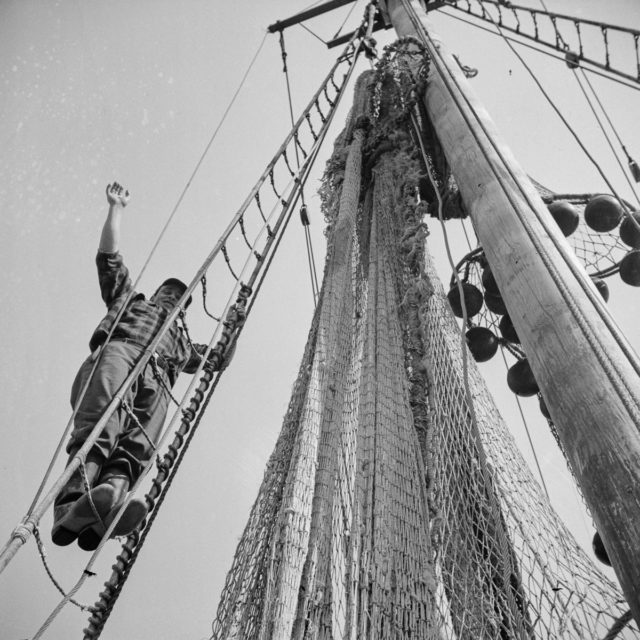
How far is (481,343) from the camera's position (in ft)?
14.0

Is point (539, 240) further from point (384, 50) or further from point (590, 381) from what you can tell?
point (384, 50)

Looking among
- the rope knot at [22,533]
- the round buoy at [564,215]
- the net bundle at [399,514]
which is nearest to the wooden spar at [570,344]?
the net bundle at [399,514]

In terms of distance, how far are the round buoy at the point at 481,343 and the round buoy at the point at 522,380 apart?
1.27ft

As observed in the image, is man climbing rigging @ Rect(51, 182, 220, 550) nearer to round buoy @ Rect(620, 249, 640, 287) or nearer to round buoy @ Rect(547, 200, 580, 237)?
round buoy @ Rect(547, 200, 580, 237)

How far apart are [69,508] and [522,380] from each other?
3220 mm

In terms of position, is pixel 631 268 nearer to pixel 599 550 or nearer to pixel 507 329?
pixel 507 329

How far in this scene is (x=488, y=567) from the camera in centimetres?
199

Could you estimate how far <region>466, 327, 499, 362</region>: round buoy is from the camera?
168 inches

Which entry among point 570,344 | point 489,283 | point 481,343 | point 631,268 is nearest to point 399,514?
point 570,344

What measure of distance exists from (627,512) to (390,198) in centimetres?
331

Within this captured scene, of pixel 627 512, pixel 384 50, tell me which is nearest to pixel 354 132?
pixel 384 50

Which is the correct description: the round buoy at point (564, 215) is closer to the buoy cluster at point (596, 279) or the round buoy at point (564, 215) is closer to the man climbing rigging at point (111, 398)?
the buoy cluster at point (596, 279)

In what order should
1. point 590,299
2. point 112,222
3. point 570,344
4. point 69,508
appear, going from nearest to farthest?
point 570,344, point 590,299, point 69,508, point 112,222

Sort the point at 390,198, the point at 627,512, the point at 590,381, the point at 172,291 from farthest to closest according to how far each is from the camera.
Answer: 1. the point at 390,198
2. the point at 172,291
3. the point at 590,381
4. the point at 627,512
